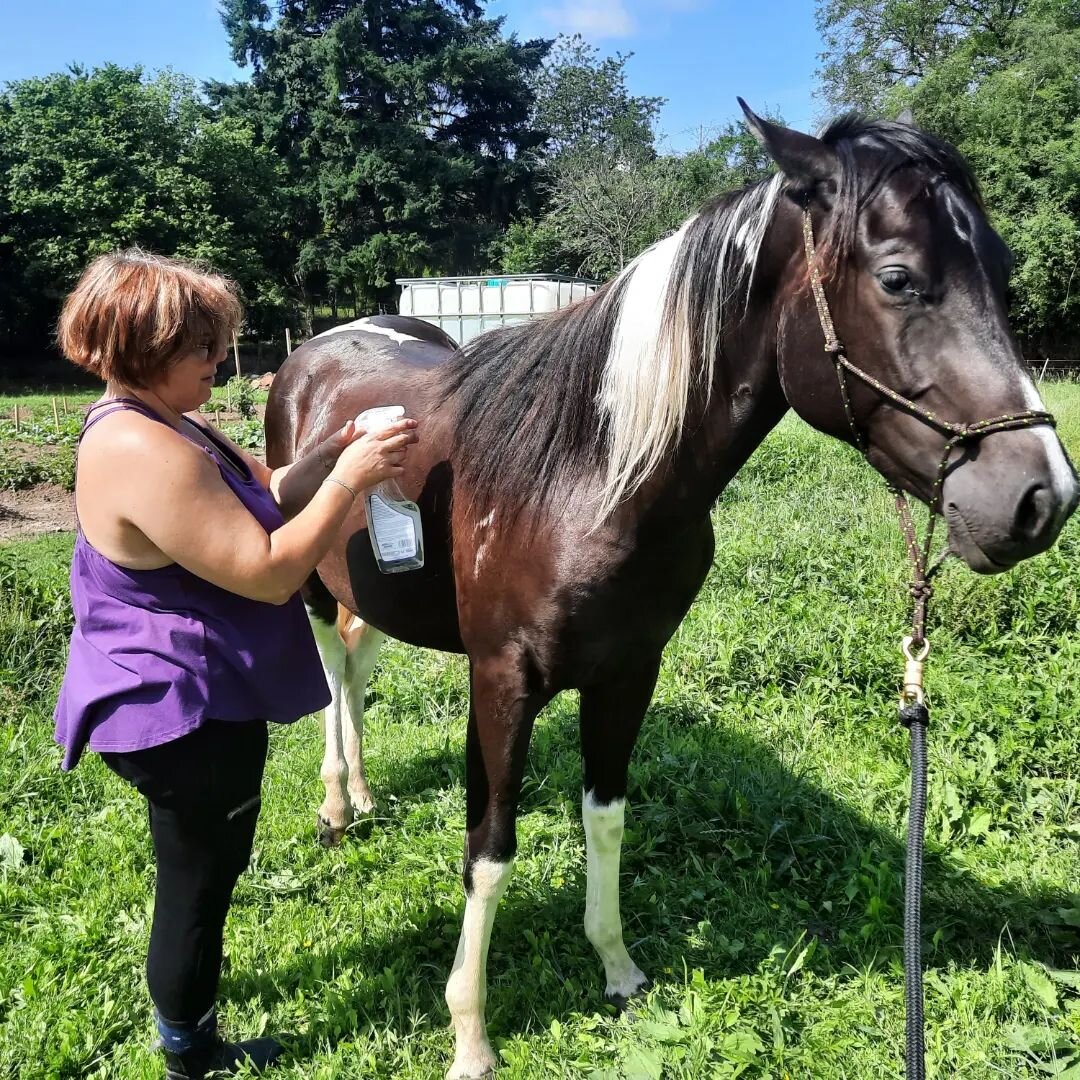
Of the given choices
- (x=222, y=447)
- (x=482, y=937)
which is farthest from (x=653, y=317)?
(x=482, y=937)

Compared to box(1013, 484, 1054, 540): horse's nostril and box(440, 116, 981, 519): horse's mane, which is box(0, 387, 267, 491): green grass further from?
box(1013, 484, 1054, 540): horse's nostril

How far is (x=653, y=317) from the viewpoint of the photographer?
175 centimetres

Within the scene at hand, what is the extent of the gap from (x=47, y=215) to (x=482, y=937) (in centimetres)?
3105

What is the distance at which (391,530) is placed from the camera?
2.09 m

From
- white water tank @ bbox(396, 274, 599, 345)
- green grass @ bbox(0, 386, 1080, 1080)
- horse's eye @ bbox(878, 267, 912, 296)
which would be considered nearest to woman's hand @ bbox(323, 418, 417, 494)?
horse's eye @ bbox(878, 267, 912, 296)

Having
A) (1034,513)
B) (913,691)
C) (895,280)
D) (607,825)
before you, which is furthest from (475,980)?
(895,280)

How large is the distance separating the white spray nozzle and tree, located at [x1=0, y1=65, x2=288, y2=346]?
26149 mm

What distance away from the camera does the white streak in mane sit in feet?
5.40

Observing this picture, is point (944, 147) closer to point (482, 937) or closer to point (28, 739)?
point (482, 937)

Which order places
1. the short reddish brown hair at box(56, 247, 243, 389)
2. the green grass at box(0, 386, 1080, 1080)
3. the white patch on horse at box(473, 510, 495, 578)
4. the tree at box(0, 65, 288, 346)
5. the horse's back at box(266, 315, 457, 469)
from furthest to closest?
the tree at box(0, 65, 288, 346)
the horse's back at box(266, 315, 457, 469)
the green grass at box(0, 386, 1080, 1080)
the white patch on horse at box(473, 510, 495, 578)
the short reddish brown hair at box(56, 247, 243, 389)

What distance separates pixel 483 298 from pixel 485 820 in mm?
18747

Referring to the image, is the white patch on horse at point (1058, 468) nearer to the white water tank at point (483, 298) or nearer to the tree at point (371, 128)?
the white water tank at point (483, 298)

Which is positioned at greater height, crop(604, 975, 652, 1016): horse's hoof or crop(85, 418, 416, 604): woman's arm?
crop(85, 418, 416, 604): woman's arm

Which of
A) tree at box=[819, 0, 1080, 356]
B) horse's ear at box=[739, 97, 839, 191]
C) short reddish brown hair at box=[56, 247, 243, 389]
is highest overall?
tree at box=[819, 0, 1080, 356]
